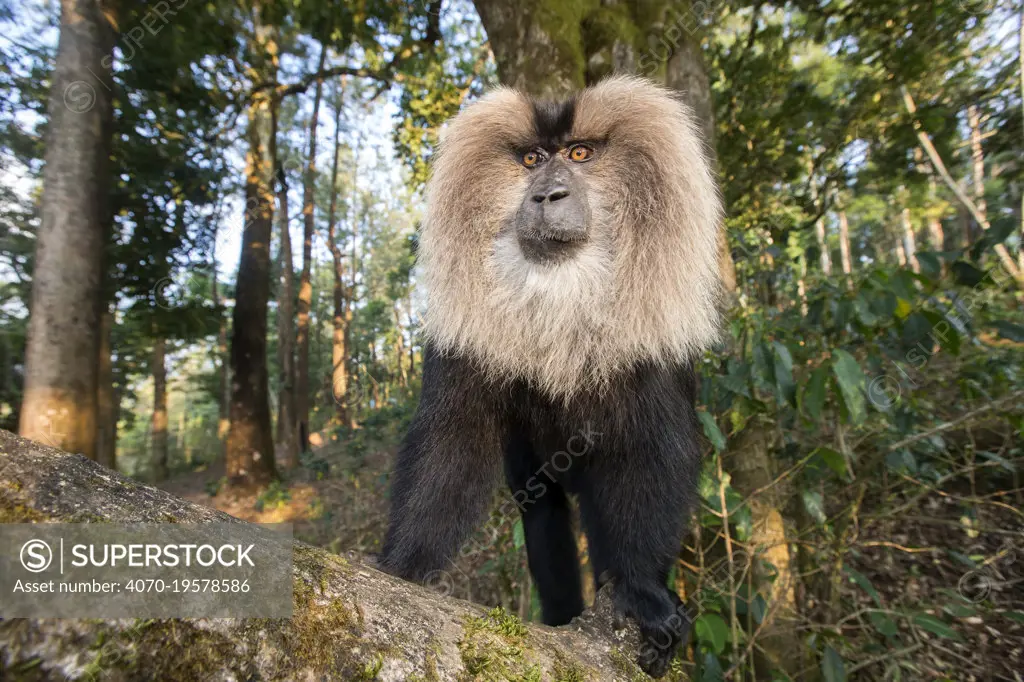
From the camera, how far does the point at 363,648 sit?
88cm

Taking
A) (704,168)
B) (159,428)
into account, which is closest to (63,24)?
(704,168)

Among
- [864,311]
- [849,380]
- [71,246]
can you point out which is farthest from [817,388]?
[71,246]

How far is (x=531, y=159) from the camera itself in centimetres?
Answer: 231

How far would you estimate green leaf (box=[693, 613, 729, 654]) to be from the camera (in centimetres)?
227

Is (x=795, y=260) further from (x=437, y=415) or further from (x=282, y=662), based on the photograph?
(x=282, y=662)

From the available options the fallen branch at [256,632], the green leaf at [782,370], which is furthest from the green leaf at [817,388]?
the fallen branch at [256,632]

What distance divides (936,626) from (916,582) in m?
2.03

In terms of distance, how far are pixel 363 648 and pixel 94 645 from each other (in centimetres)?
37

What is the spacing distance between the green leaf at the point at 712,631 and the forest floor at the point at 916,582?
1.90 feet

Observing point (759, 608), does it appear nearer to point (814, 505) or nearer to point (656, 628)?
point (814, 505)

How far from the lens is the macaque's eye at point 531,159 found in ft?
7.57

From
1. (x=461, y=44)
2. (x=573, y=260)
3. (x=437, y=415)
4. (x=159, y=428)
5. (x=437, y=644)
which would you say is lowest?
(x=159, y=428)

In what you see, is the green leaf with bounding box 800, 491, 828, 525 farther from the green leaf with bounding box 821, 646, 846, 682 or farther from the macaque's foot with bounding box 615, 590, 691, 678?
the macaque's foot with bounding box 615, 590, 691, 678

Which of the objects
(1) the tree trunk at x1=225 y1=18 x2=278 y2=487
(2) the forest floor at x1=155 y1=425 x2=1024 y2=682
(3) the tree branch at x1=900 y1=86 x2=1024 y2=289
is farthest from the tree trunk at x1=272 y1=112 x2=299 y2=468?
(3) the tree branch at x1=900 y1=86 x2=1024 y2=289
